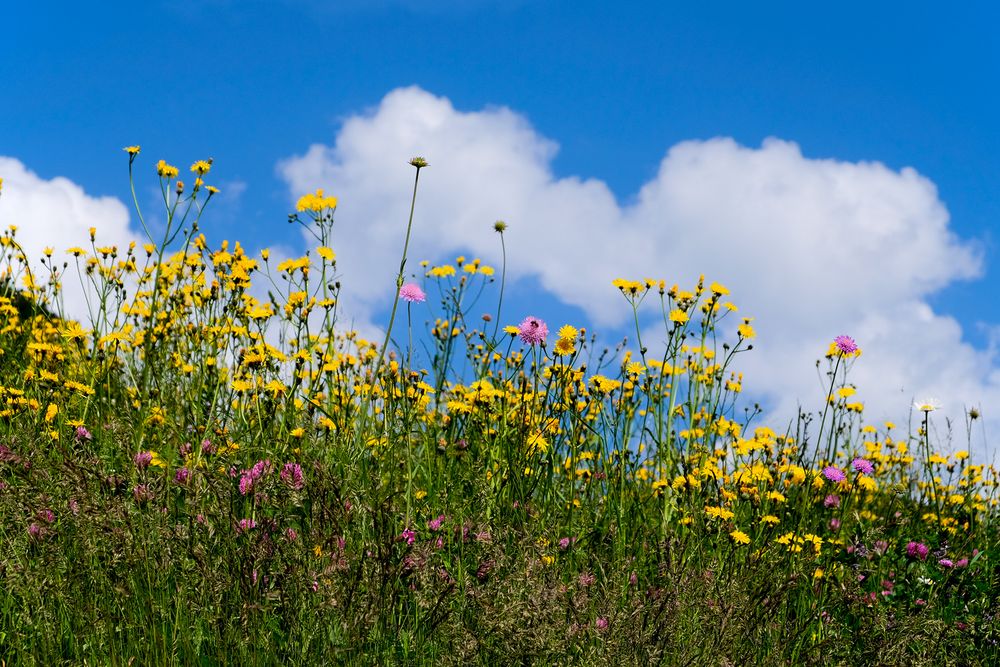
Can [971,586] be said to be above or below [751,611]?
above

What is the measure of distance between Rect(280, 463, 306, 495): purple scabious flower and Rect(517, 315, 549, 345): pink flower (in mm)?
1418

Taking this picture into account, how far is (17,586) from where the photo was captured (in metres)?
2.39

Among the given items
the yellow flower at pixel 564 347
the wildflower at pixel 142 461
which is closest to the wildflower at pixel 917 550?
the yellow flower at pixel 564 347

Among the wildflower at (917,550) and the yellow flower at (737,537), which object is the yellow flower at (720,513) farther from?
the wildflower at (917,550)

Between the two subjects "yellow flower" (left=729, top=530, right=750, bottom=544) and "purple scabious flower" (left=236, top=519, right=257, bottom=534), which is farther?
"yellow flower" (left=729, top=530, right=750, bottom=544)

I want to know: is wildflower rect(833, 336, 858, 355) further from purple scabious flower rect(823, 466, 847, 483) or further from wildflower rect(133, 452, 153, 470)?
wildflower rect(133, 452, 153, 470)

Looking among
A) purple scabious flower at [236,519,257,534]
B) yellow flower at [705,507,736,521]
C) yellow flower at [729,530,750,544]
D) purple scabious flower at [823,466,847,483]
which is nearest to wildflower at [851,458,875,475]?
purple scabious flower at [823,466,847,483]

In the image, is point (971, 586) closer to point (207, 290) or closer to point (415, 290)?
point (415, 290)

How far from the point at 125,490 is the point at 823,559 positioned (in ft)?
9.32

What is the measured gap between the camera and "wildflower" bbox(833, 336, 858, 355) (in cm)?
458

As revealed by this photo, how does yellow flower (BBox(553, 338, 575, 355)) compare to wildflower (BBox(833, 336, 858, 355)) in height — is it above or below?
below

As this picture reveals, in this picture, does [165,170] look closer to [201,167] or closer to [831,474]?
[201,167]

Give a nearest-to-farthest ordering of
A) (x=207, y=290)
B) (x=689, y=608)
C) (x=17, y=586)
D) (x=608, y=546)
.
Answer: (x=17, y=586)
(x=689, y=608)
(x=608, y=546)
(x=207, y=290)

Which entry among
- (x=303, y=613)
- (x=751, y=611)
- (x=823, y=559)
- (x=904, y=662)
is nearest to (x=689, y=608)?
(x=751, y=611)
